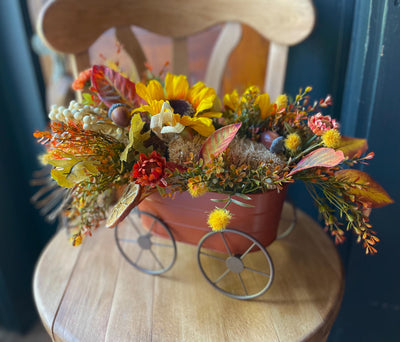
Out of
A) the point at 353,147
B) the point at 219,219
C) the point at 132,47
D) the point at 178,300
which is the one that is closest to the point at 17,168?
the point at 132,47

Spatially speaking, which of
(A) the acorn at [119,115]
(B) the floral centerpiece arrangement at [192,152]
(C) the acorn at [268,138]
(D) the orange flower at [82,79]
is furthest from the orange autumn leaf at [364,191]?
(D) the orange flower at [82,79]

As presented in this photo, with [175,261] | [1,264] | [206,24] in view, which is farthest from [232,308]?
[1,264]

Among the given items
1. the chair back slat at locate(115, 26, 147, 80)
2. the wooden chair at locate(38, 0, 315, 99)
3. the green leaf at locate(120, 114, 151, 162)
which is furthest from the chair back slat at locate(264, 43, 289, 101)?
the green leaf at locate(120, 114, 151, 162)

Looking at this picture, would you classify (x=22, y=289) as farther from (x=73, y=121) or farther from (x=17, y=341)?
(x=73, y=121)

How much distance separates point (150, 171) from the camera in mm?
473

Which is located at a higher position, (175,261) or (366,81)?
(366,81)

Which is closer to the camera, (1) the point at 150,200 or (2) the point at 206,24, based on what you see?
(1) the point at 150,200

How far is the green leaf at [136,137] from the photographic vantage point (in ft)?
1.61

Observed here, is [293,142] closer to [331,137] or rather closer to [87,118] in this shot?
[331,137]

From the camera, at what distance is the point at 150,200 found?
0.59 m

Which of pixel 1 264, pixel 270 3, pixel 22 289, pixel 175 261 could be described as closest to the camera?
pixel 175 261

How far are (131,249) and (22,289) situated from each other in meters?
0.78

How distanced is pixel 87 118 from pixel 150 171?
14 cm

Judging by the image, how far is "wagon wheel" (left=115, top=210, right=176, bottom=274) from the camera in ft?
2.06
